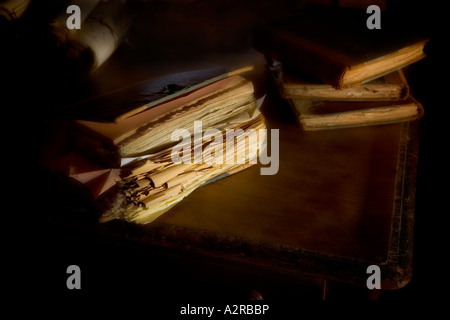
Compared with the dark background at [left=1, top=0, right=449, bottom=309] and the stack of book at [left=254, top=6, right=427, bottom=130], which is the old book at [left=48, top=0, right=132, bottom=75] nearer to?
the dark background at [left=1, top=0, right=449, bottom=309]

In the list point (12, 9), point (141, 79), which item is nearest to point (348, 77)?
point (141, 79)

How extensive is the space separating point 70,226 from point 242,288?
361 millimetres

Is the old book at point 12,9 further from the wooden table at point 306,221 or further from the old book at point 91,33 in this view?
the wooden table at point 306,221

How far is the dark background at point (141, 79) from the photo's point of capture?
30.3 inches

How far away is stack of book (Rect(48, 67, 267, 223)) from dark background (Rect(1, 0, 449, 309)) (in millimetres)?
101

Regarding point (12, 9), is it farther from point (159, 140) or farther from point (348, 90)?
point (348, 90)

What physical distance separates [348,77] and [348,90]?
8 centimetres

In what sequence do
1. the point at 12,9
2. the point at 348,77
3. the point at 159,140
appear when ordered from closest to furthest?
the point at 159,140, the point at 348,77, the point at 12,9

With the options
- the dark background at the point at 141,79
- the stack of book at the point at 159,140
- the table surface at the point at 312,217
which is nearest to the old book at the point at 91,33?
the dark background at the point at 141,79

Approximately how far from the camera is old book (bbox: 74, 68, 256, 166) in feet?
2.03

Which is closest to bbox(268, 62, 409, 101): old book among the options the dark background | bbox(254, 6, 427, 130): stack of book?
bbox(254, 6, 427, 130): stack of book

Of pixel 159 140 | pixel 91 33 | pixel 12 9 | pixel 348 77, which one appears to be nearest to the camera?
pixel 159 140

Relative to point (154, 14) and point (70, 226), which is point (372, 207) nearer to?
point (70, 226)

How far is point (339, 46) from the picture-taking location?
900 mm
